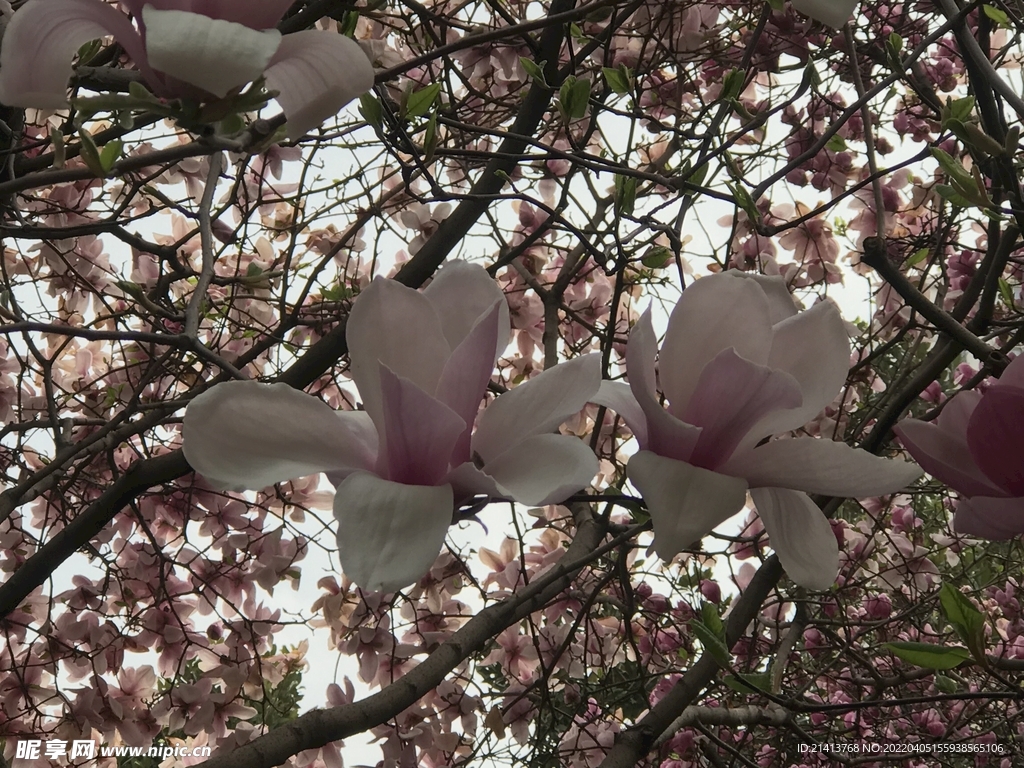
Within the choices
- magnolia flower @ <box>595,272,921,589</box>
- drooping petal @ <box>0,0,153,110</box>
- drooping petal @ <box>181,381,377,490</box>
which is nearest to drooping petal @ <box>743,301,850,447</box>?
magnolia flower @ <box>595,272,921,589</box>

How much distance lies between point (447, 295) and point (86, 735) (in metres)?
1.68

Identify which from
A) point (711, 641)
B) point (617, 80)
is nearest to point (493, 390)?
point (617, 80)

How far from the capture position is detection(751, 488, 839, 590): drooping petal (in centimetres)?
40

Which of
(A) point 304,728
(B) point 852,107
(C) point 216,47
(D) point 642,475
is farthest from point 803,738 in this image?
(C) point 216,47

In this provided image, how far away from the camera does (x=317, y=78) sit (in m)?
0.35

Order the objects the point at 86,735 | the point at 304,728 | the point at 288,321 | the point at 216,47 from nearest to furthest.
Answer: the point at 216,47, the point at 304,728, the point at 288,321, the point at 86,735

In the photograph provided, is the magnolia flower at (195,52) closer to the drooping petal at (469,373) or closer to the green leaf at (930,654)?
the drooping petal at (469,373)

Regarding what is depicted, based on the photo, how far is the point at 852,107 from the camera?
73cm

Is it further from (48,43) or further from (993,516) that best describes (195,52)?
(993,516)

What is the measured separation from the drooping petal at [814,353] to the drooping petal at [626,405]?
70 millimetres

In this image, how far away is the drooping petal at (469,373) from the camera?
35 cm

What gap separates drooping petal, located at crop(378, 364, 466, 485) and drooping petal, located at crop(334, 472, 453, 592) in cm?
2

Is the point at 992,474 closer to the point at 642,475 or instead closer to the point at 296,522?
the point at 642,475

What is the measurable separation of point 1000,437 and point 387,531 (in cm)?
29
